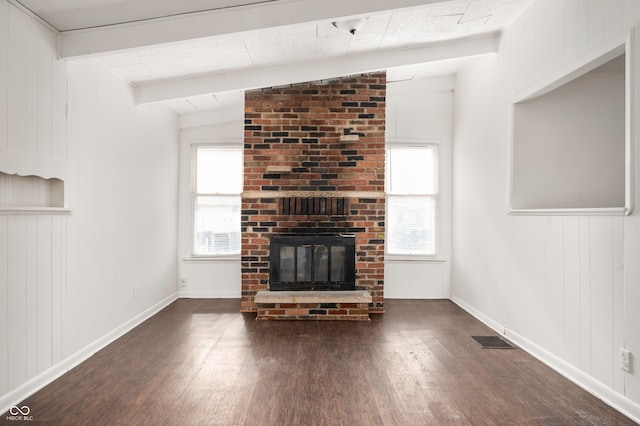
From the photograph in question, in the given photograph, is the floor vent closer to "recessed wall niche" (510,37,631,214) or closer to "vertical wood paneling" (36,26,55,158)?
"recessed wall niche" (510,37,631,214)

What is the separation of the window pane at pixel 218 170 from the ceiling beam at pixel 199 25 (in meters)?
2.64

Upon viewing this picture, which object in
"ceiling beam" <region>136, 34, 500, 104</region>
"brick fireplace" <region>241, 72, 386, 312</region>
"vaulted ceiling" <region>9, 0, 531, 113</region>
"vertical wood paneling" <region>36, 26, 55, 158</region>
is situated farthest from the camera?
"brick fireplace" <region>241, 72, 386, 312</region>

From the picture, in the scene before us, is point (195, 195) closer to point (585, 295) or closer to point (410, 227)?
point (410, 227)

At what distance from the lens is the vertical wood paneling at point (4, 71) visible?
2.28 metres

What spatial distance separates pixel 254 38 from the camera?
10.7ft

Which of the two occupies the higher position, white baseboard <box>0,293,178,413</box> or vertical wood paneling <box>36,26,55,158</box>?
vertical wood paneling <box>36,26,55,158</box>

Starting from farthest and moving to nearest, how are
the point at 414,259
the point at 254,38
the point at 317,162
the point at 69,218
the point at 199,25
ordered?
1. the point at 414,259
2. the point at 317,162
3. the point at 254,38
4. the point at 69,218
5. the point at 199,25

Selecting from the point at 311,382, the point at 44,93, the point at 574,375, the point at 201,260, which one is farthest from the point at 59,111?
the point at 574,375

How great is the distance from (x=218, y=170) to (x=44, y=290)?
3.00 metres

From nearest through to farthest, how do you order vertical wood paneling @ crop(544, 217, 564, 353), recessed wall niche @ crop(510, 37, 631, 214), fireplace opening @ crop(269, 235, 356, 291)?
vertical wood paneling @ crop(544, 217, 564, 353)
recessed wall niche @ crop(510, 37, 631, 214)
fireplace opening @ crop(269, 235, 356, 291)

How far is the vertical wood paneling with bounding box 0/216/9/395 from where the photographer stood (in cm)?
228

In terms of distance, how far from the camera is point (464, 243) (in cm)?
492

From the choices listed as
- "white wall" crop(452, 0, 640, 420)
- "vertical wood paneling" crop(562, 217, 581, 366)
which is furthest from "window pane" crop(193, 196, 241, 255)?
"vertical wood paneling" crop(562, 217, 581, 366)

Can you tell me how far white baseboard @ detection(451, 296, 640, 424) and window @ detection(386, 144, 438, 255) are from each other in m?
1.56
